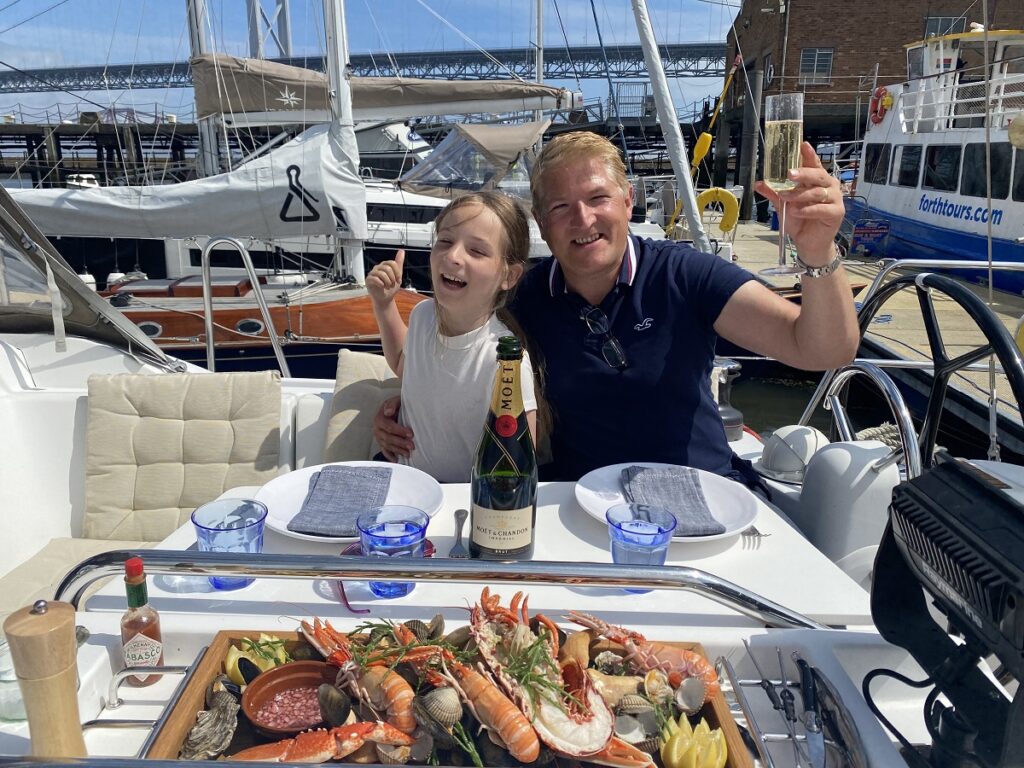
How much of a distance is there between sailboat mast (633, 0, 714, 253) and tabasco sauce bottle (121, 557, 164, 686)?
12.1ft

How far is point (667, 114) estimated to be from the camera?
4277mm

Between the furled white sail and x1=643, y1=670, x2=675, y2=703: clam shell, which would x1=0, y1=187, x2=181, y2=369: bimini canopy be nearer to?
the furled white sail

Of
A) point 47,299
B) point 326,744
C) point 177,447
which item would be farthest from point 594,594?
point 47,299

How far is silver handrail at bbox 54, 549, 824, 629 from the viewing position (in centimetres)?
108

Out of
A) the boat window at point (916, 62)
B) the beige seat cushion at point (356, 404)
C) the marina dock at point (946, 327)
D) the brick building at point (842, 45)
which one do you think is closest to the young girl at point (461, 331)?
the beige seat cushion at point (356, 404)

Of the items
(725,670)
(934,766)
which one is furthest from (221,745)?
(934,766)

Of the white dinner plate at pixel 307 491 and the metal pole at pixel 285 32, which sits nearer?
the white dinner plate at pixel 307 491

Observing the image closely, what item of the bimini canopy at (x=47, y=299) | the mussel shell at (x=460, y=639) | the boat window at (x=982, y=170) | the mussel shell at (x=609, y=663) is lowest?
the mussel shell at (x=609, y=663)

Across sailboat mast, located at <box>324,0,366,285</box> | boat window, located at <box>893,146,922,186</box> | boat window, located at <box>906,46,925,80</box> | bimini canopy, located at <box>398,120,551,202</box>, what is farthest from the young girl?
boat window, located at <box>906,46,925,80</box>

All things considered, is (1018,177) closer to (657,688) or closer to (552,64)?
(657,688)

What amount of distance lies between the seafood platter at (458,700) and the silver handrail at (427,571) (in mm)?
62

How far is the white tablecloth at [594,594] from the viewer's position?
1264 millimetres

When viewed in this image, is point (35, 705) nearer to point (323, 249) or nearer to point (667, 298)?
point (667, 298)

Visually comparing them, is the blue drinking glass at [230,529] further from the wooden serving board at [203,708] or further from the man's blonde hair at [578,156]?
the man's blonde hair at [578,156]
